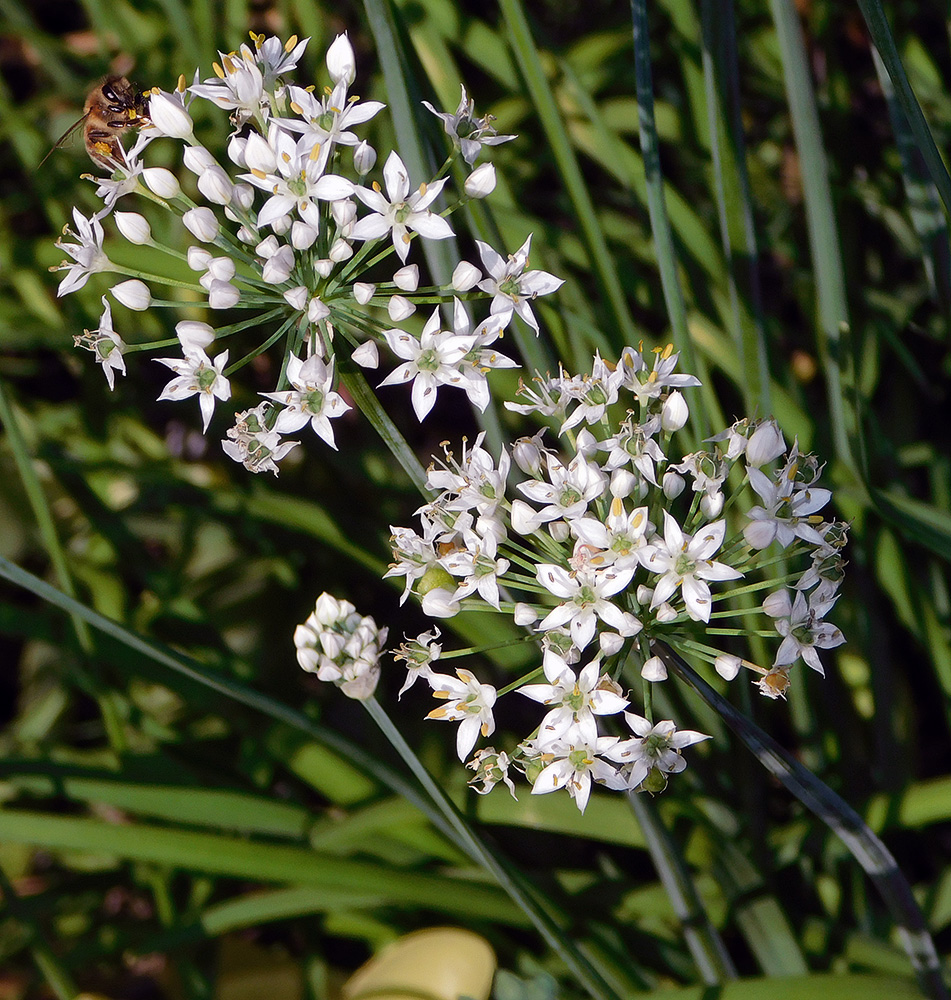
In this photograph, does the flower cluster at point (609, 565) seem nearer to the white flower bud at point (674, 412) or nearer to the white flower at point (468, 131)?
the white flower bud at point (674, 412)

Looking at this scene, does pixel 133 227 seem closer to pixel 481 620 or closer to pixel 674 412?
pixel 674 412

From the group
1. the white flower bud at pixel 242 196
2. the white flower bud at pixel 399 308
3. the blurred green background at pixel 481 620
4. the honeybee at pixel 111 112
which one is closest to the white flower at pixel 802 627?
the blurred green background at pixel 481 620

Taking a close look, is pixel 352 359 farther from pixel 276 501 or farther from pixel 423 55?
pixel 423 55

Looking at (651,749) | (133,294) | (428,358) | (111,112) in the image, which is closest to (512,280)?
(428,358)

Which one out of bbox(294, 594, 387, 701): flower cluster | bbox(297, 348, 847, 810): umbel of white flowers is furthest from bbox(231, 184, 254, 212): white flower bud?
bbox(294, 594, 387, 701): flower cluster

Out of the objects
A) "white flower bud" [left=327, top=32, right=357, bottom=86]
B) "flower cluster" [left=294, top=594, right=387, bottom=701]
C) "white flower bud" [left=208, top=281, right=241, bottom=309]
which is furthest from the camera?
"white flower bud" [left=327, top=32, right=357, bottom=86]

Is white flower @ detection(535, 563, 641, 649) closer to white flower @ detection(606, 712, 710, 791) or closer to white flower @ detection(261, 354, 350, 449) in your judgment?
white flower @ detection(606, 712, 710, 791)

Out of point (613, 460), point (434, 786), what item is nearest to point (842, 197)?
point (613, 460)
